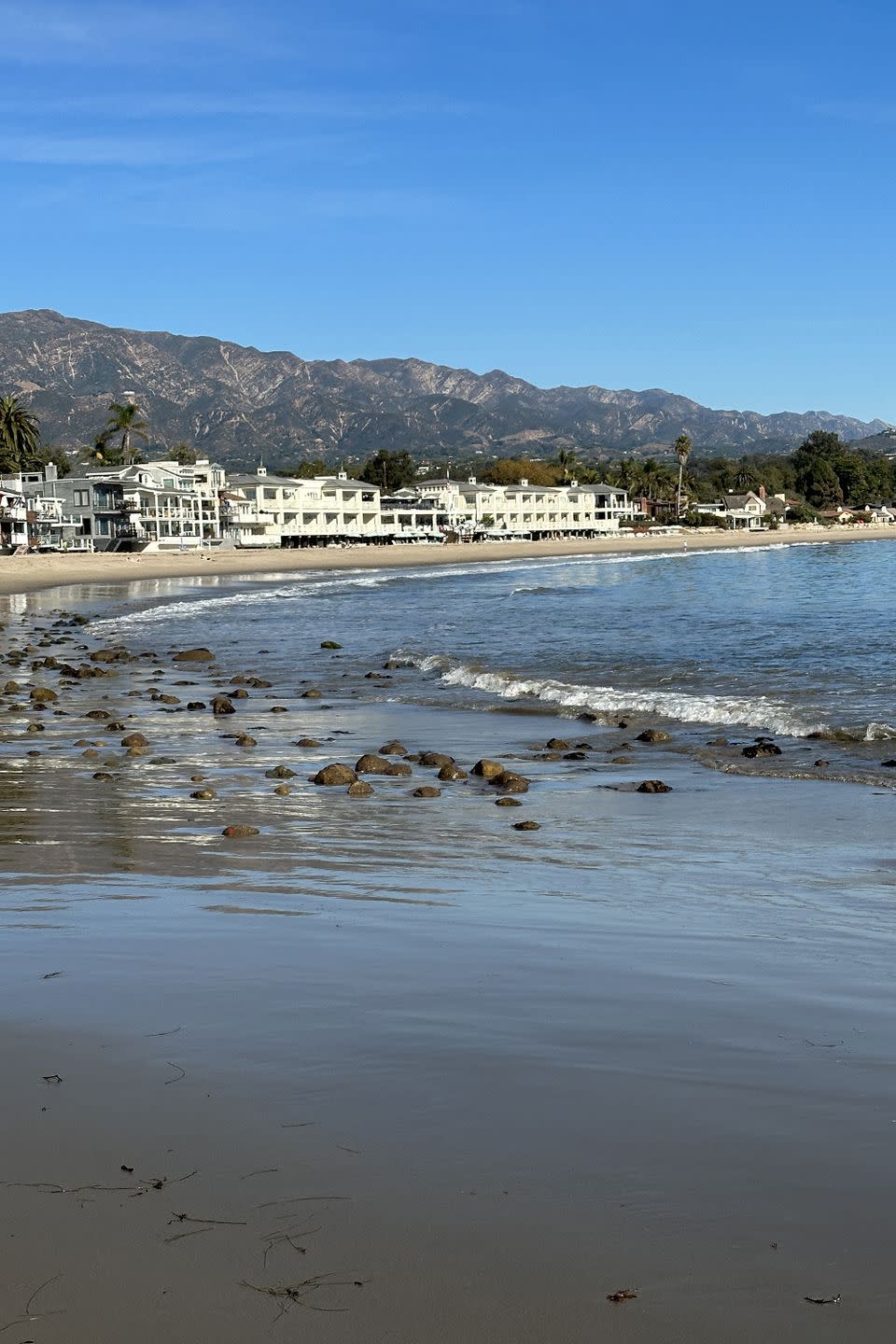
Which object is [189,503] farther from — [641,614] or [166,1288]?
[166,1288]

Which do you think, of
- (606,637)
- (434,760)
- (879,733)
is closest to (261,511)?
(606,637)

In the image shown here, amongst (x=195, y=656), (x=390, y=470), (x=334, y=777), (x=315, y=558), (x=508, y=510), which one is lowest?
(x=195, y=656)

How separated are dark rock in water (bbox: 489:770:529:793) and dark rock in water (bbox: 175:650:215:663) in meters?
17.1

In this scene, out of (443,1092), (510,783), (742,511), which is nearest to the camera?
(443,1092)

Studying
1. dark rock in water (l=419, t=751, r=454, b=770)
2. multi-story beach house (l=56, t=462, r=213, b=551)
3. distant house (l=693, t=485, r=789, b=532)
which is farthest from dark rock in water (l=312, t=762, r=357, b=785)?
distant house (l=693, t=485, r=789, b=532)

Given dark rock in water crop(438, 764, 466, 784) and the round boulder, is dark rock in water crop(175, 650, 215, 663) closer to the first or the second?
the round boulder

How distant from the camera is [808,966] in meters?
6.17

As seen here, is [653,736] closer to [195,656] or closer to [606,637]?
[195,656]

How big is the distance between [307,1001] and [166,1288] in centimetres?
230

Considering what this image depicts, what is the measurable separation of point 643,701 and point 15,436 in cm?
11735

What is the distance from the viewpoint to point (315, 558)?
336 ft

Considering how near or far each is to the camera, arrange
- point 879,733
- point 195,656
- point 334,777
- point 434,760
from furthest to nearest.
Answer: point 195,656, point 879,733, point 434,760, point 334,777

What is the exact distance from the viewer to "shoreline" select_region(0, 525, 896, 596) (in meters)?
75.8

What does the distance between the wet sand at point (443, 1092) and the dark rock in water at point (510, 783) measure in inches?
112
